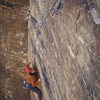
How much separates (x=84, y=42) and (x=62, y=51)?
59cm

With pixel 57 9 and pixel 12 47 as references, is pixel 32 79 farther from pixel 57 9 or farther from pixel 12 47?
pixel 57 9

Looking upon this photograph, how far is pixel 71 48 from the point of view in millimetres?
2035

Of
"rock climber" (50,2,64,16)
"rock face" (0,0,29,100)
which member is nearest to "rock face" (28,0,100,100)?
"rock climber" (50,2,64,16)

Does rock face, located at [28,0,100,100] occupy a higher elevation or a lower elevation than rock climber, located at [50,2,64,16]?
lower

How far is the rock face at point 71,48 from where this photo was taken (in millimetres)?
1636

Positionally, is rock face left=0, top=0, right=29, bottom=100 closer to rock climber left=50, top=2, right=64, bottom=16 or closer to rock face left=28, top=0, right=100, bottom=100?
rock face left=28, top=0, right=100, bottom=100

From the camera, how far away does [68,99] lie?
2.33m

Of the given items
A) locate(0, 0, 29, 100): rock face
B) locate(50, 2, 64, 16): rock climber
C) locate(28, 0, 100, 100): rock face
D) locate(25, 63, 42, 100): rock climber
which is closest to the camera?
locate(28, 0, 100, 100): rock face

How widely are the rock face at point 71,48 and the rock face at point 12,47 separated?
0.92 m

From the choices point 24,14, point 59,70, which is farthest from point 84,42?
point 24,14

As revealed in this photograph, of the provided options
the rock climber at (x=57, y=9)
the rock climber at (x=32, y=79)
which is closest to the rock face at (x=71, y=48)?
the rock climber at (x=57, y=9)

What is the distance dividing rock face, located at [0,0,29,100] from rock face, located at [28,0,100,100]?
0.92 m

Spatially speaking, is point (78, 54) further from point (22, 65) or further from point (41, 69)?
point (22, 65)

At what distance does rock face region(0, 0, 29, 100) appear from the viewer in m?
4.09
